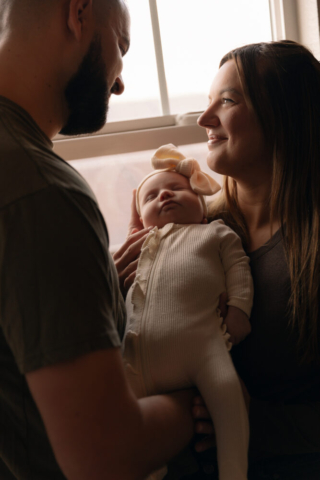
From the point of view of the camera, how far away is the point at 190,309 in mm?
1165

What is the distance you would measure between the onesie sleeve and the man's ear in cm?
73

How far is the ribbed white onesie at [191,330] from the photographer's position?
1046mm

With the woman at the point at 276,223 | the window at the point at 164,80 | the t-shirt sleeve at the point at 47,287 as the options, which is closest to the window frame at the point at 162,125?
the window at the point at 164,80

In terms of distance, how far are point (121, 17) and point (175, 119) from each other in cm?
116

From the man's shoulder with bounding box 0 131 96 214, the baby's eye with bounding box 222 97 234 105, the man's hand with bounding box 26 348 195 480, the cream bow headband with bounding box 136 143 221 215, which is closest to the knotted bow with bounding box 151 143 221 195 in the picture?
the cream bow headband with bounding box 136 143 221 215

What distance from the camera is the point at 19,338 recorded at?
2.26 ft

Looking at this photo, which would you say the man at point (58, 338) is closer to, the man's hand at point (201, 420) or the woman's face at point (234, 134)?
the man's hand at point (201, 420)

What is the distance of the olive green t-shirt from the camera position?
26.8 inches

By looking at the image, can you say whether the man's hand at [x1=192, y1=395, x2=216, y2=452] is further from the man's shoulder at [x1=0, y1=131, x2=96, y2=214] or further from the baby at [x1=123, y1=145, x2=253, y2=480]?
the man's shoulder at [x1=0, y1=131, x2=96, y2=214]

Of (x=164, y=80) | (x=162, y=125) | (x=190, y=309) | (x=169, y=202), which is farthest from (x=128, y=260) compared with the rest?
(x=164, y=80)

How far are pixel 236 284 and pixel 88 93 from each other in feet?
2.31

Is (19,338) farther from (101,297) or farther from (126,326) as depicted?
(126,326)

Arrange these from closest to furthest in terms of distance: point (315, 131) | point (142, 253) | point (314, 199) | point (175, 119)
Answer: point (142, 253) → point (314, 199) → point (315, 131) → point (175, 119)

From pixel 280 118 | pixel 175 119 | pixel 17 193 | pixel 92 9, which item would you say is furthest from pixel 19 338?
pixel 175 119
